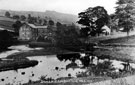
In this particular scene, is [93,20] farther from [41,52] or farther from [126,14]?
[41,52]

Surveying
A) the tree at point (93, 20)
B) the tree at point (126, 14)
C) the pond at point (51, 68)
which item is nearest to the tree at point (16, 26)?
the pond at point (51, 68)

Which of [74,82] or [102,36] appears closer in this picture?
[74,82]

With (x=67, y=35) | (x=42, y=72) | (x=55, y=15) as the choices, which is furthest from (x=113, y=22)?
(x=42, y=72)

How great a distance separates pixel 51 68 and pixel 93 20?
104 centimetres

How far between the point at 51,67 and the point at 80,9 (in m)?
1.10

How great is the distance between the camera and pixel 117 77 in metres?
4.45

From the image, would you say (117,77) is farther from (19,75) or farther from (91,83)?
(19,75)

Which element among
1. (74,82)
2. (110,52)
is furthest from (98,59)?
(74,82)

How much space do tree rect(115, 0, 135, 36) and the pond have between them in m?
0.69

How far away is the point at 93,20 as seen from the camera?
4.19 m

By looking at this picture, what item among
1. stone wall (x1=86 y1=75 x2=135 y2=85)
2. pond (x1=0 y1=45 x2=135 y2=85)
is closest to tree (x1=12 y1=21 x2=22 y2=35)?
pond (x1=0 y1=45 x2=135 y2=85)

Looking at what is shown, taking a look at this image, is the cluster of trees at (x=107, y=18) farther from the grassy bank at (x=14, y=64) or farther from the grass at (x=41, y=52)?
the grassy bank at (x=14, y=64)

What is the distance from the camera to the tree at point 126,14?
4648 mm

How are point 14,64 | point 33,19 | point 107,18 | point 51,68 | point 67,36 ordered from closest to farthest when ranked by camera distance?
point 14,64 < point 33,19 < point 51,68 < point 67,36 < point 107,18
